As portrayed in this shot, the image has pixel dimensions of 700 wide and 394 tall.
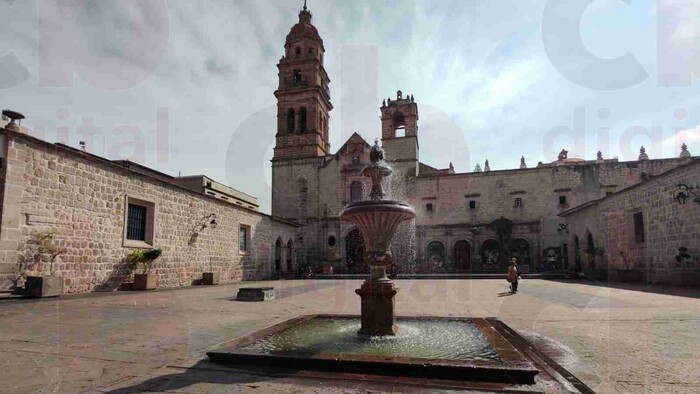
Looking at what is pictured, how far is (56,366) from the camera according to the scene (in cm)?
391

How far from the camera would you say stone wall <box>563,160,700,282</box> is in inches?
543

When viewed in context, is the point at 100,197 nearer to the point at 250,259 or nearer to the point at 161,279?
the point at 161,279

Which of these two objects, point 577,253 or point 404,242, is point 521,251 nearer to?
point 577,253

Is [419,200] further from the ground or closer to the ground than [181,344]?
further from the ground

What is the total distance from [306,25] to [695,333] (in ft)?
115

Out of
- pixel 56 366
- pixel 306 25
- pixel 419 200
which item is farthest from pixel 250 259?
pixel 306 25

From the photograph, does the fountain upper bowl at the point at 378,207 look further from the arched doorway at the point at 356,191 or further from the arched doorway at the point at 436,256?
the arched doorway at the point at 356,191

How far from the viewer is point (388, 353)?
14.6 feet

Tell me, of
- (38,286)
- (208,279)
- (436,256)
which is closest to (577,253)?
(436,256)

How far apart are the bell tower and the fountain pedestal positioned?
2847cm

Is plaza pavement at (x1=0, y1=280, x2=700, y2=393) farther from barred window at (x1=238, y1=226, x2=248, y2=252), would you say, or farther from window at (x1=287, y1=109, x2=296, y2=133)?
window at (x1=287, y1=109, x2=296, y2=133)

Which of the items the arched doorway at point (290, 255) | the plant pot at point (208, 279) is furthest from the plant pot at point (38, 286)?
the arched doorway at point (290, 255)

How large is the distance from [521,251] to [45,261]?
1120 inches

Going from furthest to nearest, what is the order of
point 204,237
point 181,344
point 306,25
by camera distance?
point 306,25 → point 204,237 → point 181,344
